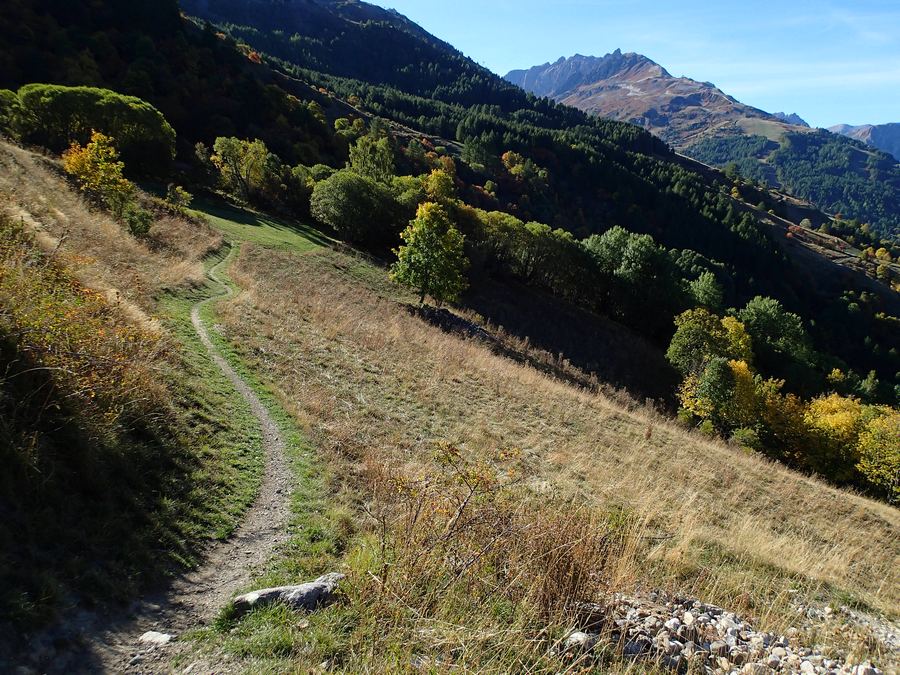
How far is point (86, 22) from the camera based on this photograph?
9188 cm

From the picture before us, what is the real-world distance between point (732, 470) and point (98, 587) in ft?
62.0

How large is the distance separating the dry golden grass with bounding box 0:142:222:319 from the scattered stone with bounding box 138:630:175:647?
8.04 m

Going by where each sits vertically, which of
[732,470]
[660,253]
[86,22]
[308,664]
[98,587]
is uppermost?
[86,22]

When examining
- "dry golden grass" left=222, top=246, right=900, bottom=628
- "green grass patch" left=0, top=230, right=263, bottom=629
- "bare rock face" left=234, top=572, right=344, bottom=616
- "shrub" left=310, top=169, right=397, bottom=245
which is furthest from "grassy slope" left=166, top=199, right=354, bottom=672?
"shrub" left=310, top=169, right=397, bottom=245

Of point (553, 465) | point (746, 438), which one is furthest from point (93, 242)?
point (746, 438)

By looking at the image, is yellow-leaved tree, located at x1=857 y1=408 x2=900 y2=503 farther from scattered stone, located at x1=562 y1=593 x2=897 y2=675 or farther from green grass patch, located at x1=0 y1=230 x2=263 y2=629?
green grass patch, located at x1=0 y1=230 x2=263 y2=629

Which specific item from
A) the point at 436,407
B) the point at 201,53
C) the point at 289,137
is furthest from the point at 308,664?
the point at 201,53

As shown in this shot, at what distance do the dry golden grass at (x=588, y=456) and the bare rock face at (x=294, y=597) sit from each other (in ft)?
10.3

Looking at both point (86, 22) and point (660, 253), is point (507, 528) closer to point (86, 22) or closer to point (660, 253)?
point (660, 253)

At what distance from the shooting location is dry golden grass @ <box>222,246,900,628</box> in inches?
277

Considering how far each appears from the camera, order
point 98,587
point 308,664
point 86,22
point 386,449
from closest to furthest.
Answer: point 308,664 < point 98,587 < point 386,449 < point 86,22

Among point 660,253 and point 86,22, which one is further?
point 86,22

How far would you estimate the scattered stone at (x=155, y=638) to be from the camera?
4215 mm

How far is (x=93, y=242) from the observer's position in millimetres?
16812
